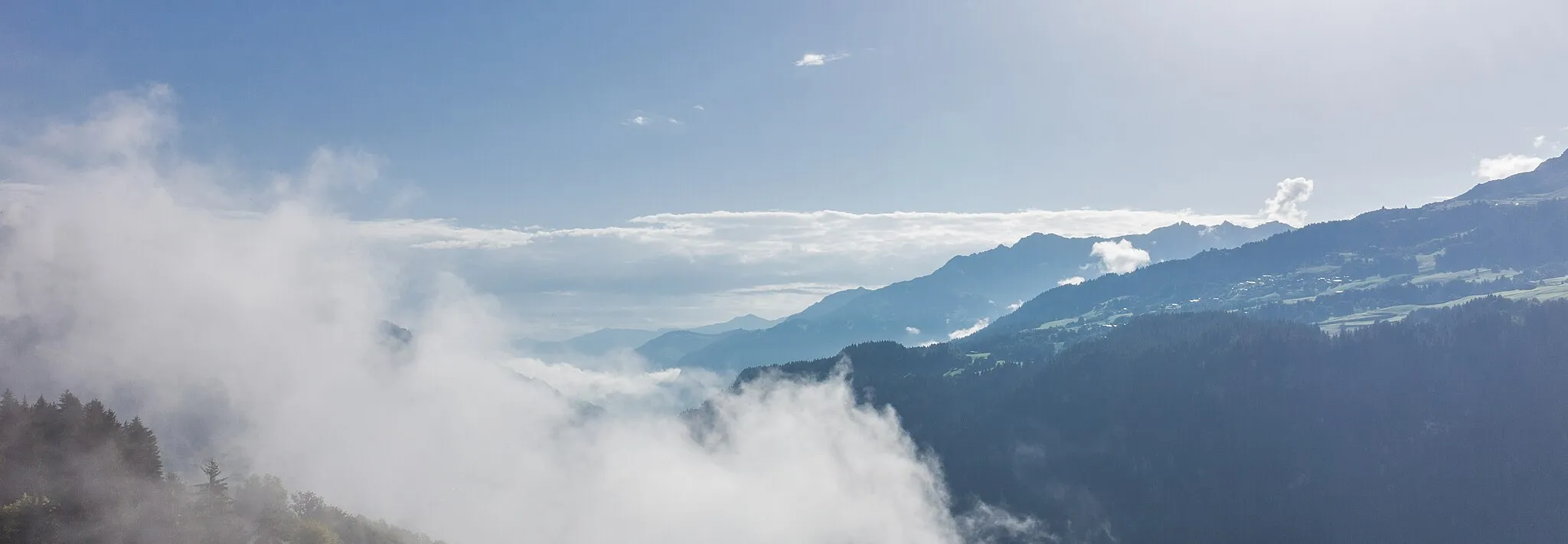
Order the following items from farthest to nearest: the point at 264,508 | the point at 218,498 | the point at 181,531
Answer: the point at 264,508
the point at 218,498
the point at 181,531

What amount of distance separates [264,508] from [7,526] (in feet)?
129

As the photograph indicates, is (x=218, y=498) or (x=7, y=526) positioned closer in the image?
(x=7, y=526)

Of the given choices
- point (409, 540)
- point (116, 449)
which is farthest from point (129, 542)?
point (409, 540)

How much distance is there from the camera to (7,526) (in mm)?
73000

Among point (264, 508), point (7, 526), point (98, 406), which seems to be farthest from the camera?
point (264, 508)

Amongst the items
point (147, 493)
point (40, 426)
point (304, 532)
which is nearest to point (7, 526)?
point (147, 493)

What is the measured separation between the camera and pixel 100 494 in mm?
81375

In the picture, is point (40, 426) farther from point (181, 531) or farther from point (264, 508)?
point (264, 508)

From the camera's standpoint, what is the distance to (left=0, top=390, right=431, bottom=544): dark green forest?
254 ft

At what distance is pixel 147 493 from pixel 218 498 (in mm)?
14403

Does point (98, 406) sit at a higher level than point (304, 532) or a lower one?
higher

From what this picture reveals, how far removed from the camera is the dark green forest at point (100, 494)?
3044 inches

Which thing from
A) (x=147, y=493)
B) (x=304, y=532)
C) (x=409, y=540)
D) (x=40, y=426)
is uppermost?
(x=40, y=426)

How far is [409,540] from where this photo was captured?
5349 inches
